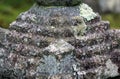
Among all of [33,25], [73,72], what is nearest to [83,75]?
[73,72]

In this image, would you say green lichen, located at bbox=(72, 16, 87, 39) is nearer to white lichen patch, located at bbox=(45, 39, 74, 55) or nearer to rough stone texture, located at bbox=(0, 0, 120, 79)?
rough stone texture, located at bbox=(0, 0, 120, 79)

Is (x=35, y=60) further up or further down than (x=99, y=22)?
further down

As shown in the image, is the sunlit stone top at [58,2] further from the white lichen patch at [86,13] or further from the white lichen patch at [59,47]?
the white lichen patch at [59,47]

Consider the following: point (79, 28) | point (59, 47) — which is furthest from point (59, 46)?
point (79, 28)

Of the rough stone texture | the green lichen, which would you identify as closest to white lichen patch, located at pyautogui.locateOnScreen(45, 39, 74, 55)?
the rough stone texture

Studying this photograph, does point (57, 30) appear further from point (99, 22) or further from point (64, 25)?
point (99, 22)

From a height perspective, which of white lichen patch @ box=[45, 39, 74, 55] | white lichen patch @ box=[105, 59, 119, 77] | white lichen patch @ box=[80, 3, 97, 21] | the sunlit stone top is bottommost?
white lichen patch @ box=[105, 59, 119, 77]

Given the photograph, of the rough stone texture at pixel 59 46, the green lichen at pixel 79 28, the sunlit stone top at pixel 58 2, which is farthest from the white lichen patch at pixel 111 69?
the sunlit stone top at pixel 58 2

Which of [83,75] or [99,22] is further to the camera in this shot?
[99,22]
